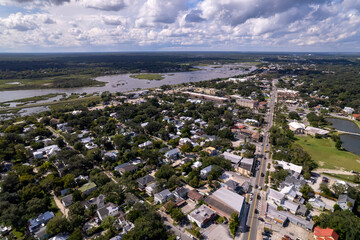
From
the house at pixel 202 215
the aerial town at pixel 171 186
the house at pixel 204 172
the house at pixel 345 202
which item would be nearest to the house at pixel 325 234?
the aerial town at pixel 171 186

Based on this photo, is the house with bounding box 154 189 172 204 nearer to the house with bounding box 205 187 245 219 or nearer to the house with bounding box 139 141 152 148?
the house with bounding box 205 187 245 219

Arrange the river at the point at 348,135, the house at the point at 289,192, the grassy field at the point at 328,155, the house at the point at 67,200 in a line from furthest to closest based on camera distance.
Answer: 1. the river at the point at 348,135
2. the grassy field at the point at 328,155
3. the house at the point at 289,192
4. the house at the point at 67,200

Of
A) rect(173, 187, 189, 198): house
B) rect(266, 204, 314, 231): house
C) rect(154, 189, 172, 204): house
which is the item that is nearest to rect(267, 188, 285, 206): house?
rect(266, 204, 314, 231): house

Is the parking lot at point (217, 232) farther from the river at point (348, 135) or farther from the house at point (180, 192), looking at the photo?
the river at point (348, 135)

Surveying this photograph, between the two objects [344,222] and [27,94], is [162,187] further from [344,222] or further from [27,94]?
[27,94]

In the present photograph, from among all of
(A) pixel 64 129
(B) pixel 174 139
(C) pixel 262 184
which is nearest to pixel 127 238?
(C) pixel 262 184
